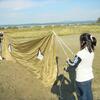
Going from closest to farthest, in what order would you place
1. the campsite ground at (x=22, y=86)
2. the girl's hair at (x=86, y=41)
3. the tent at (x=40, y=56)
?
the girl's hair at (x=86, y=41), the campsite ground at (x=22, y=86), the tent at (x=40, y=56)

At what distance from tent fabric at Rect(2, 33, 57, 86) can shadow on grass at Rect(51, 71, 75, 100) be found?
0.26 meters

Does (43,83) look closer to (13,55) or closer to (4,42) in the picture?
(13,55)

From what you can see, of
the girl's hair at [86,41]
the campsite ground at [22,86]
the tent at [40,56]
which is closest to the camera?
the girl's hair at [86,41]

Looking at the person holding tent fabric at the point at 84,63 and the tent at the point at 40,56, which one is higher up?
the person holding tent fabric at the point at 84,63

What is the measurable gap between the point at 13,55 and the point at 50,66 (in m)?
4.43

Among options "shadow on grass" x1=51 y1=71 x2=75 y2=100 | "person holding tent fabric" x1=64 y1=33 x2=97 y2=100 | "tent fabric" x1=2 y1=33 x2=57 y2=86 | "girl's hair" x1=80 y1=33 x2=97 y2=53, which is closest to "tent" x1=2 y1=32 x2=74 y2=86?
"tent fabric" x1=2 y1=33 x2=57 y2=86

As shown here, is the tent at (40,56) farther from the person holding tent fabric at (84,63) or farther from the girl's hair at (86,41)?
the girl's hair at (86,41)

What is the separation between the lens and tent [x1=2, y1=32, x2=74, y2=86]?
10445 millimetres

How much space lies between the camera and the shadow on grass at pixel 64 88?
935cm

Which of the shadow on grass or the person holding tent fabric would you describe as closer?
the person holding tent fabric

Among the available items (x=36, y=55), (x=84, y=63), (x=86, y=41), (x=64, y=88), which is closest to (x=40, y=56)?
(x=36, y=55)

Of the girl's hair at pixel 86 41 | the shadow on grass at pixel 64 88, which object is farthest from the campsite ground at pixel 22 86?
the girl's hair at pixel 86 41

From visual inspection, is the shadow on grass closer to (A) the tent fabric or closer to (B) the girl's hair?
(A) the tent fabric

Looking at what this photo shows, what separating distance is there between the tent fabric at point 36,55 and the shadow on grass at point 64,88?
26 cm
